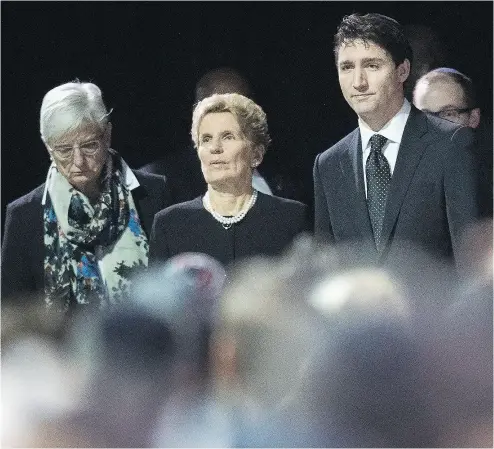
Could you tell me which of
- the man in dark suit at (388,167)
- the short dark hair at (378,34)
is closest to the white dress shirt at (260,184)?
the man in dark suit at (388,167)

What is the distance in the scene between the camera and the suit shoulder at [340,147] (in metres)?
2.12

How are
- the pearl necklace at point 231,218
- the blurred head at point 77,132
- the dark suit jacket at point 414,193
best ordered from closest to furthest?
1. the dark suit jacket at point 414,193
2. the pearl necklace at point 231,218
3. the blurred head at point 77,132

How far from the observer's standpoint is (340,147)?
84.0 inches

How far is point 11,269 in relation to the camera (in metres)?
2.30

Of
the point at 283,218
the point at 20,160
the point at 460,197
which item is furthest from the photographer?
the point at 20,160

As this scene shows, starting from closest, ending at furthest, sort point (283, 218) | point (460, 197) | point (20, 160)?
point (460, 197), point (283, 218), point (20, 160)

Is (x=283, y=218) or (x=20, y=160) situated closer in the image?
(x=283, y=218)

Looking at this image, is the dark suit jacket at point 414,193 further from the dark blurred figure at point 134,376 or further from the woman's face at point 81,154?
the woman's face at point 81,154

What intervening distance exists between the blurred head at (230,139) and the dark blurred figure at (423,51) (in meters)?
0.38

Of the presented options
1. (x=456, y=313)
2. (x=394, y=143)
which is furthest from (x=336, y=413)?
(x=394, y=143)

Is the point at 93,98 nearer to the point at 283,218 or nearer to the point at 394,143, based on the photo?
the point at 283,218

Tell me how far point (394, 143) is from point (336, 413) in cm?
68

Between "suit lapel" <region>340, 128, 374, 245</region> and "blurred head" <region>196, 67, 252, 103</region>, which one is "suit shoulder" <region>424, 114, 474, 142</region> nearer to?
"suit lapel" <region>340, 128, 374, 245</region>

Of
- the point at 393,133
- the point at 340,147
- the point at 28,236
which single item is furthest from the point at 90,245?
the point at 393,133
